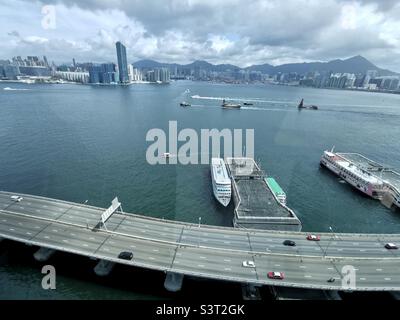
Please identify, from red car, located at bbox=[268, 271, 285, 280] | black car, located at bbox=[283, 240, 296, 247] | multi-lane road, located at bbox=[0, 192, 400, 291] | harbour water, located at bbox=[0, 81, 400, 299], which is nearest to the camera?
red car, located at bbox=[268, 271, 285, 280]

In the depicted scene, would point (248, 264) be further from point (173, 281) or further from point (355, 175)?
point (355, 175)

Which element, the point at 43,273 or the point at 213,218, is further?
the point at 213,218

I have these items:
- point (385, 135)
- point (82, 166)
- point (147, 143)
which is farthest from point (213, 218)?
point (385, 135)

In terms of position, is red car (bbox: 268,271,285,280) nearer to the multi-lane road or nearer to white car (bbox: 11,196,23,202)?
the multi-lane road

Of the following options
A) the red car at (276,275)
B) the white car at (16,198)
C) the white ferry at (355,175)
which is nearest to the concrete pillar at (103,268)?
the red car at (276,275)

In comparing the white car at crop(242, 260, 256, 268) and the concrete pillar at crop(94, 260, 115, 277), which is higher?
the white car at crop(242, 260, 256, 268)

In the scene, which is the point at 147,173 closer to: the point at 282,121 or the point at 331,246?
the point at 331,246

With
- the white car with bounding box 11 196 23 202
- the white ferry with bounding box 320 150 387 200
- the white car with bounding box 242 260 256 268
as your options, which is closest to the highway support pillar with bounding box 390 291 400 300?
the white car with bounding box 242 260 256 268
